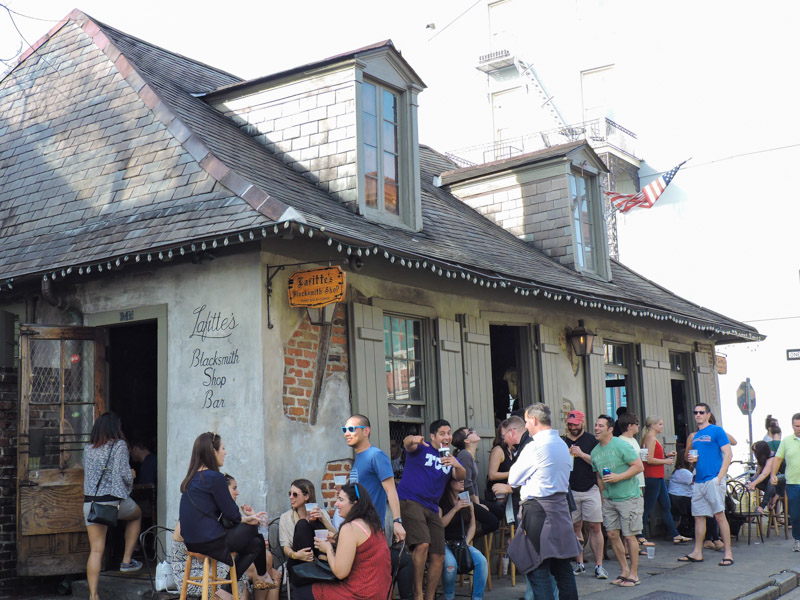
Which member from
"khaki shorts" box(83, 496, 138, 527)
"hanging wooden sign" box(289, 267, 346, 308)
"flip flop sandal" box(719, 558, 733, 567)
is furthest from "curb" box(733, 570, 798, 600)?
"khaki shorts" box(83, 496, 138, 527)

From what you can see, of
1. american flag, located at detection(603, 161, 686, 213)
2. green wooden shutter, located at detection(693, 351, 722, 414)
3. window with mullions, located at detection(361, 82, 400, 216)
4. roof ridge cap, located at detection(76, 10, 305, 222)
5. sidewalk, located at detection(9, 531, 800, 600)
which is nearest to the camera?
roof ridge cap, located at detection(76, 10, 305, 222)

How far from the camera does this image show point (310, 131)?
1066 centimetres

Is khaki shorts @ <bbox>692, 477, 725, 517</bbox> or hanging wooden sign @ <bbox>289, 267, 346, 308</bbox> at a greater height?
hanging wooden sign @ <bbox>289, 267, 346, 308</bbox>

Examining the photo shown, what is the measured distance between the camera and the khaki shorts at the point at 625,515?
975 centimetres

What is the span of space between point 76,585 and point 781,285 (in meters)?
20.3

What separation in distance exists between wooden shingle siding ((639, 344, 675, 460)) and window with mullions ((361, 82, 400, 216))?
215 inches

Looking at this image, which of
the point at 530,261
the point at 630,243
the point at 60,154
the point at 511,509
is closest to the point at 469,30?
the point at 630,243

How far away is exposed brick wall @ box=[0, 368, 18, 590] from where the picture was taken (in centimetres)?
900

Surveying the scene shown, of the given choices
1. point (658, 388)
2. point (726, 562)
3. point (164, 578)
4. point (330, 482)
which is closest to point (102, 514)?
point (164, 578)

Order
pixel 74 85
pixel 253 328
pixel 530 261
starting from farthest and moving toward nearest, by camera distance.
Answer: pixel 530 261 → pixel 74 85 → pixel 253 328

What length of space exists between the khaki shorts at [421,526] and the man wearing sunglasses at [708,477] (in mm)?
4165

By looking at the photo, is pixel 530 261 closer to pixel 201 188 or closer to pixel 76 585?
pixel 201 188

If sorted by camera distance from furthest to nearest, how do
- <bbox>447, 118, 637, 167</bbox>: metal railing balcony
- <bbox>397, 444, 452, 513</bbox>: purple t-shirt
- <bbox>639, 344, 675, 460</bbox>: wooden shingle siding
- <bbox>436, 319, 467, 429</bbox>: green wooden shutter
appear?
<bbox>447, 118, 637, 167</bbox>: metal railing balcony < <bbox>639, 344, 675, 460</bbox>: wooden shingle siding < <bbox>436, 319, 467, 429</bbox>: green wooden shutter < <bbox>397, 444, 452, 513</bbox>: purple t-shirt

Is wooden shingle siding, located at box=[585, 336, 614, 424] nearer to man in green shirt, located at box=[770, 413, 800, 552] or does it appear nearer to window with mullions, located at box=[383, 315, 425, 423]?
man in green shirt, located at box=[770, 413, 800, 552]
